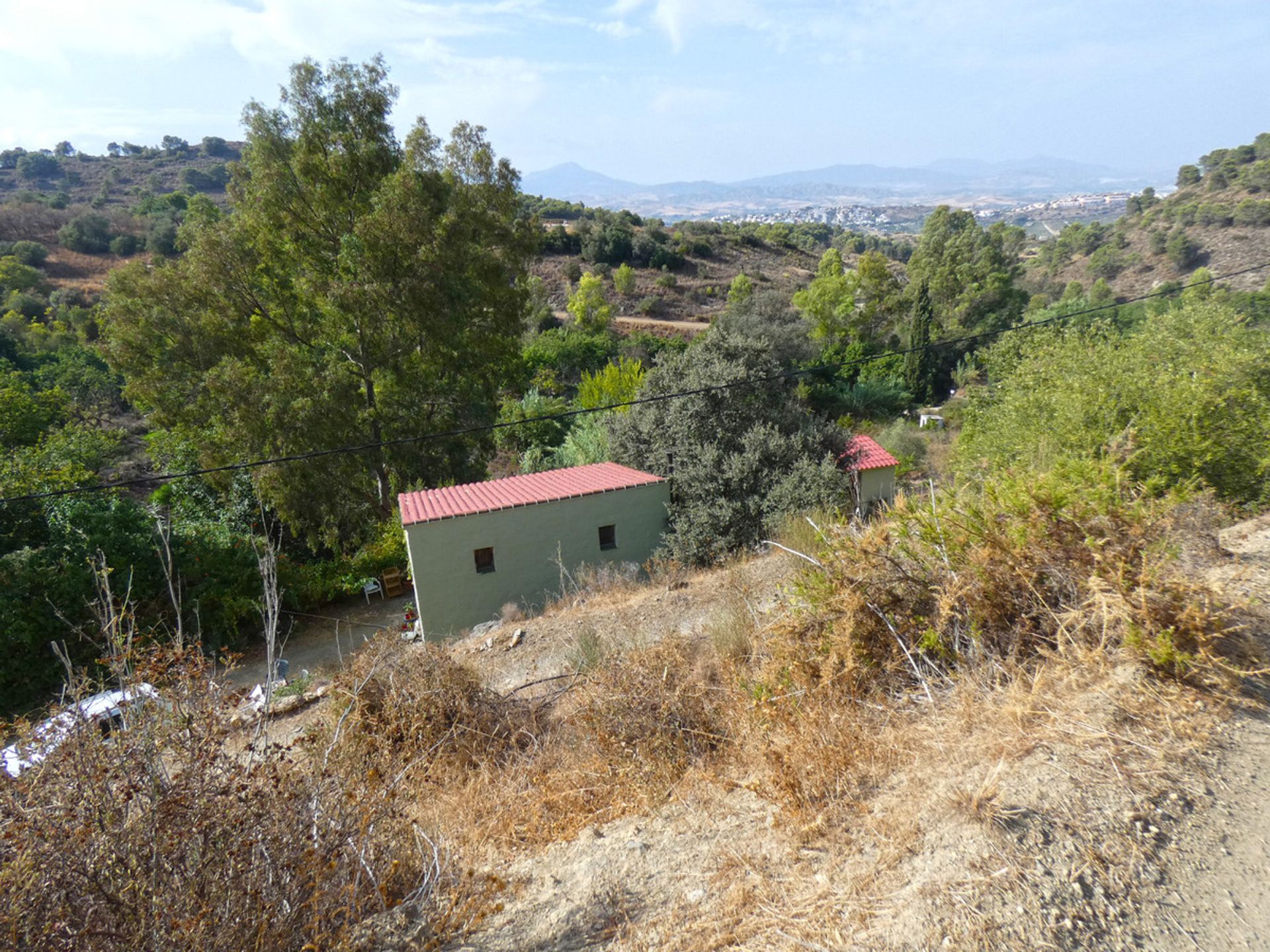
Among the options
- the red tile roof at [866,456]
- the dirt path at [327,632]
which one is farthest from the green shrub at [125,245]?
the red tile roof at [866,456]

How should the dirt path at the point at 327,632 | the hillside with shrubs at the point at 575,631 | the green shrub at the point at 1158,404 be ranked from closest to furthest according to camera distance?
the hillside with shrubs at the point at 575,631 → the green shrub at the point at 1158,404 → the dirt path at the point at 327,632

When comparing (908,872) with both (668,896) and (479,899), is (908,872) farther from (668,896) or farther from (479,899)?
(479,899)

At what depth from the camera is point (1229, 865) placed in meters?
2.34

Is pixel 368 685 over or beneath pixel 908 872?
beneath

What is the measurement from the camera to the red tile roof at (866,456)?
11805 mm

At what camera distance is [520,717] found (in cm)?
520

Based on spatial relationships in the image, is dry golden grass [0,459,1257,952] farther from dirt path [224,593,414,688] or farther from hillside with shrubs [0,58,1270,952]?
dirt path [224,593,414,688]

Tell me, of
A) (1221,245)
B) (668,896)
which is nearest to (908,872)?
(668,896)

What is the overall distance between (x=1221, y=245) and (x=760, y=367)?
47944 millimetres

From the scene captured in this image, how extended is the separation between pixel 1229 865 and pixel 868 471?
413 inches

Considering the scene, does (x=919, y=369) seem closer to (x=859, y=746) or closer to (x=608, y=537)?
(x=608, y=537)

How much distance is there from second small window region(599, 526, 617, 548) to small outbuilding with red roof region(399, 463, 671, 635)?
1 cm

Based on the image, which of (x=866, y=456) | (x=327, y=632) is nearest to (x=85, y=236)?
(x=327, y=632)

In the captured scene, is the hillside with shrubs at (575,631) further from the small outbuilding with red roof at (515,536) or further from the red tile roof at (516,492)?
the red tile roof at (516,492)
